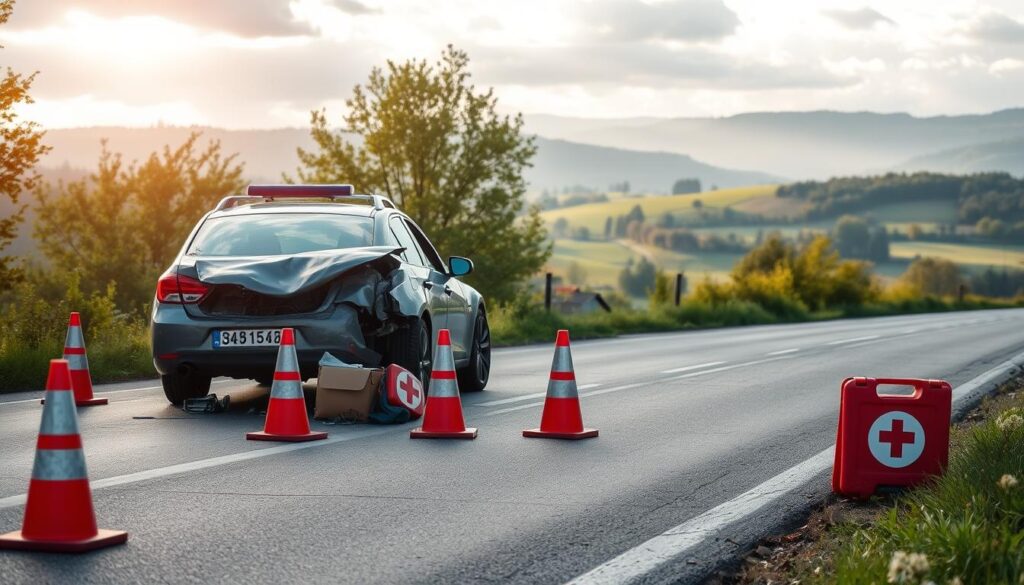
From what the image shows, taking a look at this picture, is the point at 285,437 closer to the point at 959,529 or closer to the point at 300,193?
the point at 300,193

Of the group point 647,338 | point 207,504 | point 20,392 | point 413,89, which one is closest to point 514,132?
point 413,89

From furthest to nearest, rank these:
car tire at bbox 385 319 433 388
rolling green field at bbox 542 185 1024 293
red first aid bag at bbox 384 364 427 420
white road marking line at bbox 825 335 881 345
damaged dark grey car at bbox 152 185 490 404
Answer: rolling green field at bbox 542 185 1024 293 → white road marking line at bbox 825 335 881 345 → car tire at bbox 385 319 433 388 → damaged dark grey car at bbox 152 185 490 404 → red first aid bag at bbox 384 364 427 420

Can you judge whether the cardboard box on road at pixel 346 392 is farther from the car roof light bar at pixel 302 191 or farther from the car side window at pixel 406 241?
the car roof light bar at pixel 302 191

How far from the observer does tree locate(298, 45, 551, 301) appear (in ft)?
143

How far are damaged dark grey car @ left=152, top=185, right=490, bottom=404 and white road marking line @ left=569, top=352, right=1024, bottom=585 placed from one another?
342cm

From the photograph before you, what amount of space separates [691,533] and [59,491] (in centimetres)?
266

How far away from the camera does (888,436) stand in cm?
720

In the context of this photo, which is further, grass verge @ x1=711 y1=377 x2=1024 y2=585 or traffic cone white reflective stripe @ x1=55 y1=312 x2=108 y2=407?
traffic cone white reflective stripe @ x1=55 y1=312 x2=108 y2=407

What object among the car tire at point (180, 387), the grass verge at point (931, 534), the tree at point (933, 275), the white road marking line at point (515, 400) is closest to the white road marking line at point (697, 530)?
the grass verge at point (931, 534)

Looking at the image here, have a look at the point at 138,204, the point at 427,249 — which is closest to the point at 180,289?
the point at 427,249

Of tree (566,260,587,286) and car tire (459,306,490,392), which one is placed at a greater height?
car tire (459,306,490,392)

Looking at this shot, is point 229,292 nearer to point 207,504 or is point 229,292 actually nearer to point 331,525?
point 207,504

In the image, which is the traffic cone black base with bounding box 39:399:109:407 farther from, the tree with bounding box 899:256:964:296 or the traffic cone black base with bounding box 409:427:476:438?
the tree with bounding box 899:256:964:296

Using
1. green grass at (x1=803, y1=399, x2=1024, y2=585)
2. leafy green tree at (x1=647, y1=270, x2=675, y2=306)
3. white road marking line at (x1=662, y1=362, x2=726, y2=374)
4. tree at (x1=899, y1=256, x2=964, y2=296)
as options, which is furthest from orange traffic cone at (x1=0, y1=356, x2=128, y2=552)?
tree at (x1=899, y1=256, x2=964, y2=296)
